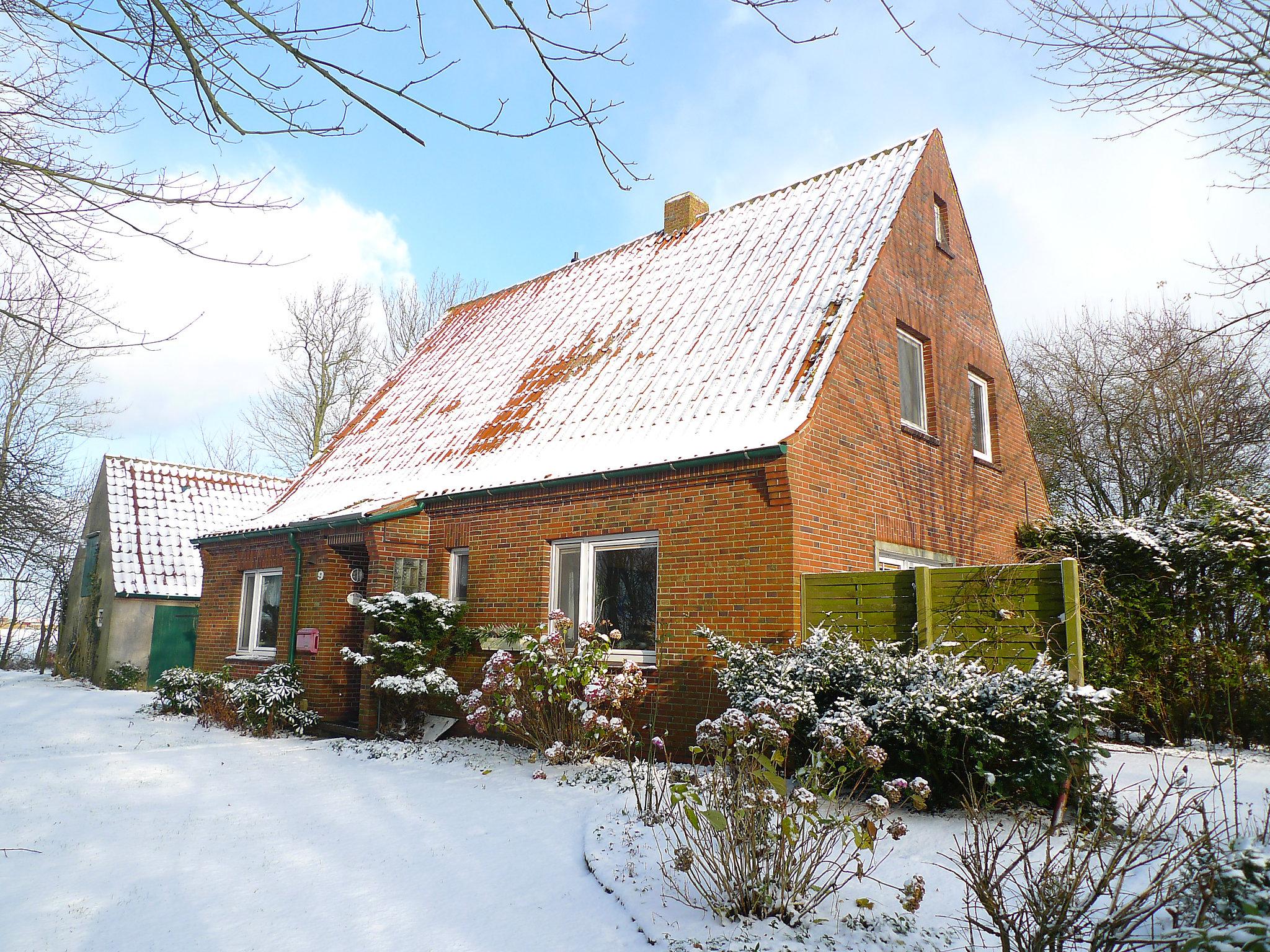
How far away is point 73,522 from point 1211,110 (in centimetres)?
3238

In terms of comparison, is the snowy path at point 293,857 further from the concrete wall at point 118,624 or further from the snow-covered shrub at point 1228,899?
the concrete wall at point 118,624

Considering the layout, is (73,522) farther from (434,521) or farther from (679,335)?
(679,335)

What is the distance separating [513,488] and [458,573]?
1.71 m

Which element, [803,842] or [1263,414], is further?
[1263,414]

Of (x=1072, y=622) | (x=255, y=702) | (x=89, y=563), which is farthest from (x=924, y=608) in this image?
(x=89, y=563)

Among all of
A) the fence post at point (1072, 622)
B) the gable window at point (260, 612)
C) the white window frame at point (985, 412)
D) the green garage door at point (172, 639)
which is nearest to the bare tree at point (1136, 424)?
the white window frame at point (985, 412)

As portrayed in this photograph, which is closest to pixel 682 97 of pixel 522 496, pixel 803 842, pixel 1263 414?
pixel 803 842

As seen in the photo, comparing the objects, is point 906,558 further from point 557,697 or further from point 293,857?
point 293,857

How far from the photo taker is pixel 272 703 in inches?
463

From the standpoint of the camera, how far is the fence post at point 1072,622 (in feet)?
23.2

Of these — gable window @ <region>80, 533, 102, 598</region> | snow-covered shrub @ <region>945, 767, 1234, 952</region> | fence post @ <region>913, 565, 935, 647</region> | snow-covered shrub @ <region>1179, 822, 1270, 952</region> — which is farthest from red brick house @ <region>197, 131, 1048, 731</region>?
gable window @ <region>80, 533, 102, 598</region>

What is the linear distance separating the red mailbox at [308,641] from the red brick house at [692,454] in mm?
179

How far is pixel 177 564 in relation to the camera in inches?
844

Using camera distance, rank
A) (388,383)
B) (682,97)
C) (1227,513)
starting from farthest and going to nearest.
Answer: (388,383) < (1227,513) < (682,97)
